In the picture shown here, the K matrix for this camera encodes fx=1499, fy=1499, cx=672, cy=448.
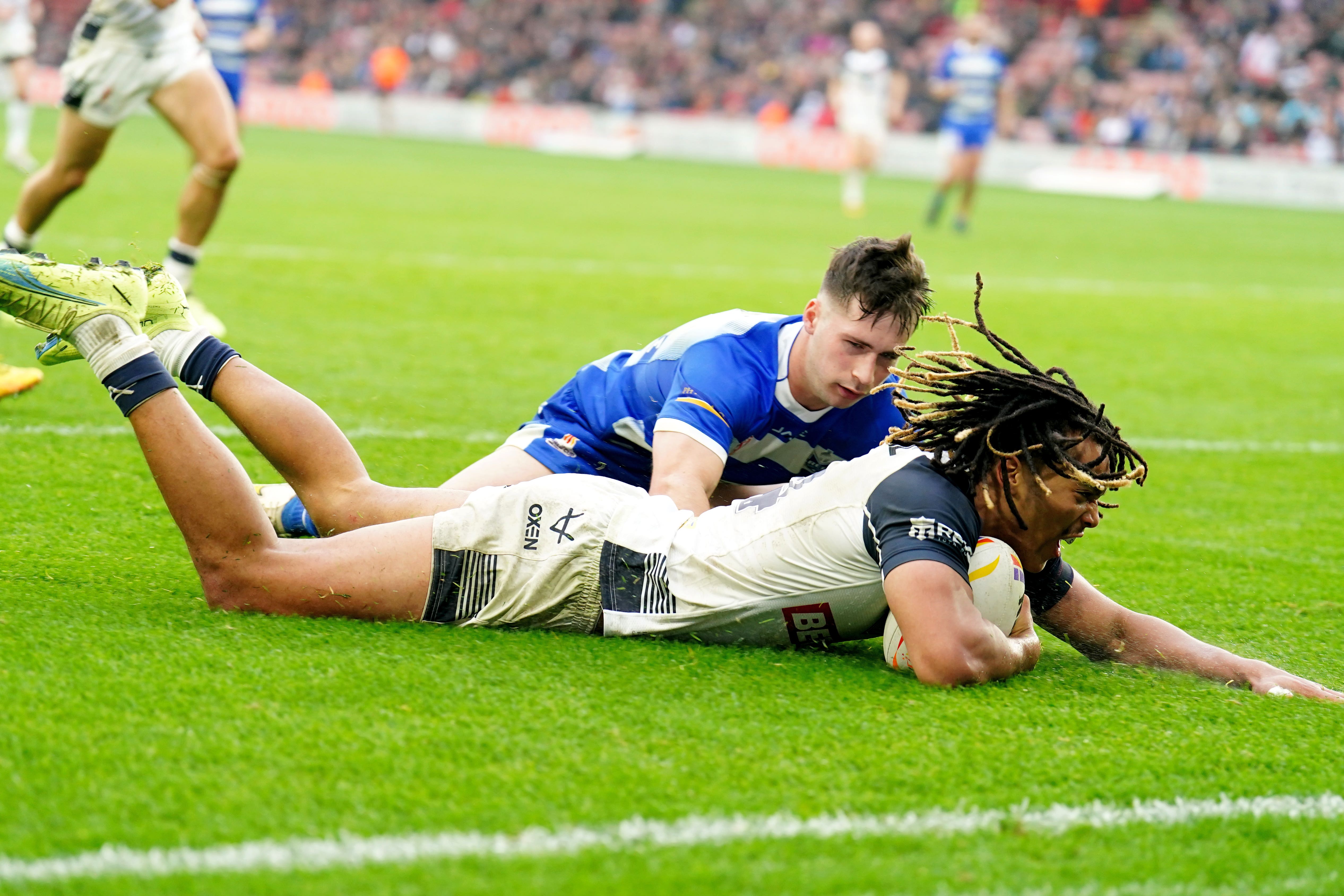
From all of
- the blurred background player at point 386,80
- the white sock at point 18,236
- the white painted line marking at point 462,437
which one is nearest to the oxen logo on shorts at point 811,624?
the white painted line marking at point 462,437

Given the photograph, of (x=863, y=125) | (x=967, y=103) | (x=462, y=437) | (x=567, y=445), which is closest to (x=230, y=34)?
(x=462, y=437)

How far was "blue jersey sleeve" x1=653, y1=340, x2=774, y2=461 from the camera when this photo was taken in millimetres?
4035

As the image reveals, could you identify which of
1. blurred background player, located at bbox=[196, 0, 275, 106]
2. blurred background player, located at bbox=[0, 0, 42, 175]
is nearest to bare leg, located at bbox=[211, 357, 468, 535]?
blurred background player, located at bbox=[196, 0, 275, 106]

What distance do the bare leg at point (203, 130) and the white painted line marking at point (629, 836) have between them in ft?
20.0

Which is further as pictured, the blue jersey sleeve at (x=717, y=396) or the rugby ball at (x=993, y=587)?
the blue jersey sleeve at (x=717, y=396)

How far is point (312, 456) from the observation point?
162 inches

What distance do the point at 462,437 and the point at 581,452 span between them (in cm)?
168

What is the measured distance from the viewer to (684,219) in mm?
18547

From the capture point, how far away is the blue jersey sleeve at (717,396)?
4.04 m

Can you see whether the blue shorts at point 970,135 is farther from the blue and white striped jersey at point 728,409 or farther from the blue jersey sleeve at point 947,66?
the blue and white striped jersey at point 728,409

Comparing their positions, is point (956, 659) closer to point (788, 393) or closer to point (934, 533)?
point (934, 533)

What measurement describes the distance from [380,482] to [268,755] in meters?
2.63

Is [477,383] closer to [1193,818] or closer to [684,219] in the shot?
[1193,818]


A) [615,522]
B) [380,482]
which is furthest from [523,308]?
[615,522]
